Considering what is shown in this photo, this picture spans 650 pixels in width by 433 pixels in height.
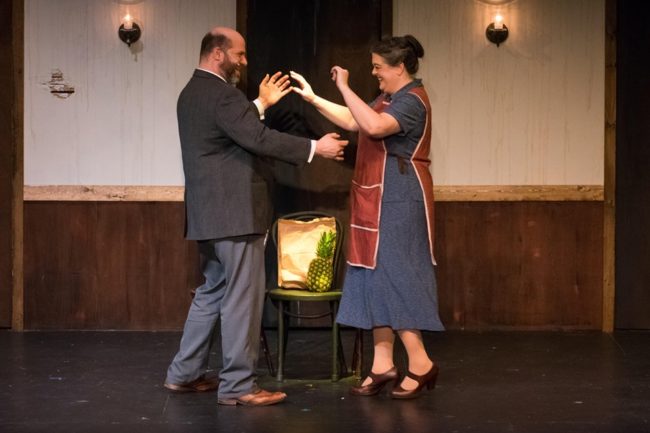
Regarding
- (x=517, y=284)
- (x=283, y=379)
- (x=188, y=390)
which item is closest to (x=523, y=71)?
(x=517, y=284)

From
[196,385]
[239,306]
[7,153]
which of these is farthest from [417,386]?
[7,153]

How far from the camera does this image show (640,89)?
6641 millimetres

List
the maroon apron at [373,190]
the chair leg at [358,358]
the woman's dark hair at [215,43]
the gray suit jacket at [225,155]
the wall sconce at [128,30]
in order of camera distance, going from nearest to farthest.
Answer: the gray suit jacket at [225,155] < the woman's dark hair at [215,43] < the maroon apron at [373,190] < the chair leg at [358,358] < the wall sconce at [128,30]

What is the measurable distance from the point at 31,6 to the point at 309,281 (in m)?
2.56

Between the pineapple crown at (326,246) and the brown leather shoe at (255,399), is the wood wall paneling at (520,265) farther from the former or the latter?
the brown leather shoe at (255,399)

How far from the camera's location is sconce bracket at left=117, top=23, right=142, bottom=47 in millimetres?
6531

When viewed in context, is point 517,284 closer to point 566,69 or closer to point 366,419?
point 566,69

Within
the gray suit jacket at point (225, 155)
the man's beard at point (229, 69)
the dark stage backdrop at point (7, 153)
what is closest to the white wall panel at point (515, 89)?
the man's beard at point (229, 69)

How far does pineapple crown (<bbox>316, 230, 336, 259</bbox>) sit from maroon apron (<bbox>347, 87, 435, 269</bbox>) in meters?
0.42

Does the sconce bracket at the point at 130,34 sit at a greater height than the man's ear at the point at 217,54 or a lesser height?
greater

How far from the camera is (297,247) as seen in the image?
5633mm

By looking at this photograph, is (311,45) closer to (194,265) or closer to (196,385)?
(194,265)

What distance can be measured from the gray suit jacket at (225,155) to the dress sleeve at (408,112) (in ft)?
1.41

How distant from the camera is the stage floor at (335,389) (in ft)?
15.0
